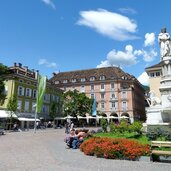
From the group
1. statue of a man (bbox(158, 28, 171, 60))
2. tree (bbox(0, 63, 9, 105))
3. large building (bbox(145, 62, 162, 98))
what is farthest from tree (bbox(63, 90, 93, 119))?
statue of a man (bbox(158, 28, 171, 60))

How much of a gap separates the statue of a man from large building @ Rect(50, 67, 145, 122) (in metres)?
51.9

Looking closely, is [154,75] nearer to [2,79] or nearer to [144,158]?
[2,79]

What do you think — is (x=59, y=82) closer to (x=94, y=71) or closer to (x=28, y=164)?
(x=94, y=71)

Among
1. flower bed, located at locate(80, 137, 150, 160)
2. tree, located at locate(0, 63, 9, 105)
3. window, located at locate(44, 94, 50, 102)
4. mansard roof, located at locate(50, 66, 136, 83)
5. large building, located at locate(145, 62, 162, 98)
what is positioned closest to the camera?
flower bed, located at locate(80, 137, 150, 160)

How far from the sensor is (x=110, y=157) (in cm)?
1131

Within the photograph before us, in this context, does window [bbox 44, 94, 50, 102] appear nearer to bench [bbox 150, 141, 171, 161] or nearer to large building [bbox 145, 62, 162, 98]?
large building [bbox 145, 62, 162, 98]

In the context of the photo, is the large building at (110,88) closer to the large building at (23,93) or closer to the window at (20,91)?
the large building at (23,93)

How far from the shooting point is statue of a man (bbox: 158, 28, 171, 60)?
22.3 metres

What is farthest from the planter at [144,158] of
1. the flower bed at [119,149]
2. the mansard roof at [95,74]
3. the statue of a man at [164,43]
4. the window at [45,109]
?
the mansard roof at [95,74]

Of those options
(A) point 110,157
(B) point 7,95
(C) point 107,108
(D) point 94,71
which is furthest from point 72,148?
(D) point 94,71

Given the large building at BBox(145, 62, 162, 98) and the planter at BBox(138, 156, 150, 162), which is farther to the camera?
the large building at BBox(145, 62, 162, 98)

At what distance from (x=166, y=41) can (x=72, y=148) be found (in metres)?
13.6

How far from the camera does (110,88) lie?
77750 mm

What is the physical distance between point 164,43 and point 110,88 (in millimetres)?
55229
